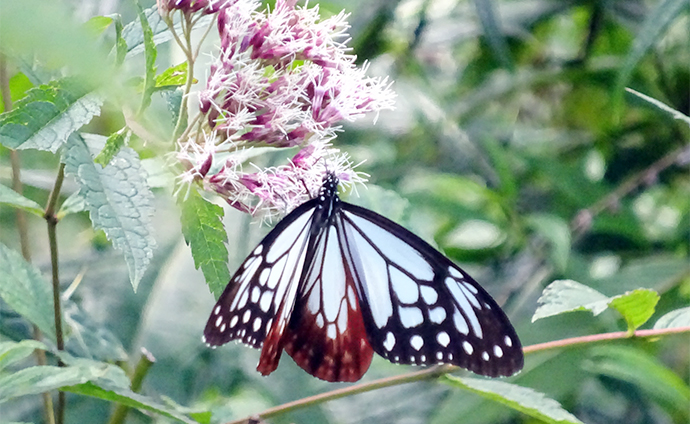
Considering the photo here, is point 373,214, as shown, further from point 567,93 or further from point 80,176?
point 567,93

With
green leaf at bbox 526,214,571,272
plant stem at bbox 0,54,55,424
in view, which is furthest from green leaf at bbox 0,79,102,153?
green leaf at bbox 526,214,571,272

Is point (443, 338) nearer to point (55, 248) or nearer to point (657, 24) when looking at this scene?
point (55, 248)

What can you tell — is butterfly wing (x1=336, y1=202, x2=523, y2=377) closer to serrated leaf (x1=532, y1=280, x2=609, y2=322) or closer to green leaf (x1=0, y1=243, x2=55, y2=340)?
serrated leaf (x1=532, y1=280, x2=609, y2=322)

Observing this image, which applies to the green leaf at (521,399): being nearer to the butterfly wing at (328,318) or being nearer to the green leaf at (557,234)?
the butterfly wing at (328,318)

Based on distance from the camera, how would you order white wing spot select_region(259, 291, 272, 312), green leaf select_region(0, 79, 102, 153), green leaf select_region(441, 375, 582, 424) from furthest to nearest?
white wing spot select_region(259, 291, 272, 312)
green leaf select_region(441, 375, 582, 424)
green leaf select_region(0, 79, 102, 153)

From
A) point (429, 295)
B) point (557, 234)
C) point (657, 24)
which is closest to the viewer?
point (429, 295)

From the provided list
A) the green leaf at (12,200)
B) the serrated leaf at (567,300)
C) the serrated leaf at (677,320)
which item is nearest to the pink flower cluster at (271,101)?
the green leaf at (12,200)

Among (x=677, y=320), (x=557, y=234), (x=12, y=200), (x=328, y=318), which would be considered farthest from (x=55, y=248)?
(x=557, y=234)
